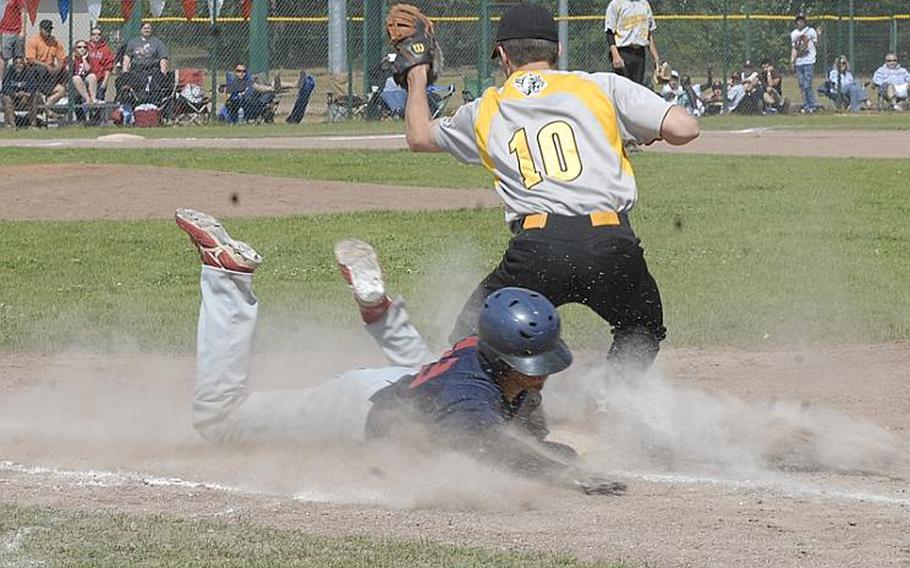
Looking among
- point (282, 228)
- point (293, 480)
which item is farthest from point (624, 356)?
point (282, 228)

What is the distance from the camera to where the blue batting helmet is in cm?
538

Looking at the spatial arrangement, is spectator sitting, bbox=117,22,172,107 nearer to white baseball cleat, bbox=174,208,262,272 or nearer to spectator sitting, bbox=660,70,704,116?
spectator sitting, bbox=660,70,704,116

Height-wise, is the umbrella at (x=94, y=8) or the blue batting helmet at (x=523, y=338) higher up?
the umbrella at (x=94, y=8)

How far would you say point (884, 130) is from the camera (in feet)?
83.9

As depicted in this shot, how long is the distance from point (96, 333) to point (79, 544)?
15.0ft

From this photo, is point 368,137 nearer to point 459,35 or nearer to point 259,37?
point 259,37

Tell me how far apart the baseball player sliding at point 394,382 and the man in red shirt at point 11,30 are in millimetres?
20884

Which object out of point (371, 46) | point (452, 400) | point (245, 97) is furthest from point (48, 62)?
point (452, 400)

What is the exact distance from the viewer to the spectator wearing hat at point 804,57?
102 feet

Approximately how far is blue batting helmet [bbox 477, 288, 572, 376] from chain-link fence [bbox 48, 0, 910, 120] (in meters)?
23.6

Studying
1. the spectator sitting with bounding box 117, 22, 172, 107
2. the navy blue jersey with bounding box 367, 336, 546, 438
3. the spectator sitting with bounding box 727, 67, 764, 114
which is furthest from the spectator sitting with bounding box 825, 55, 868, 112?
the navy blue jersey with bounding box 367, 336, 546, 438

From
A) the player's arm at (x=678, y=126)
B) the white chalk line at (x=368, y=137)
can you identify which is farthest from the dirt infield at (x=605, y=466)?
the white chalk line at (x=368, y=137)

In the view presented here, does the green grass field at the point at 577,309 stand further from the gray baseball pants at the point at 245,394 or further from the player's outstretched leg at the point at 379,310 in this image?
the gray baseball pants at the point at 245,394

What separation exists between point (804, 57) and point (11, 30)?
1463 cm
